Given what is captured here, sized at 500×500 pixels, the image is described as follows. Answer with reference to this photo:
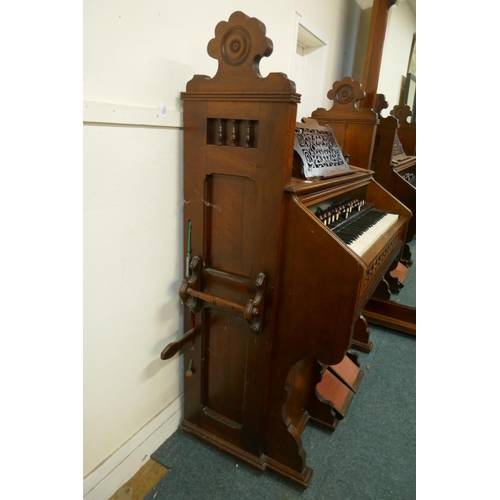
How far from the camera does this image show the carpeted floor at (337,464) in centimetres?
142

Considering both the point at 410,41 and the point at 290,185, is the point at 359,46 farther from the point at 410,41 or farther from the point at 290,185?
the point at 290,185

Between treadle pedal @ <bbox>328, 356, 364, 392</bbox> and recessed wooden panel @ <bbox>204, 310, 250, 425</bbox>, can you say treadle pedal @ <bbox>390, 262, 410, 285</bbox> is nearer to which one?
treadle pedal @ <bbox>328, 356, 364, 392</bbox>

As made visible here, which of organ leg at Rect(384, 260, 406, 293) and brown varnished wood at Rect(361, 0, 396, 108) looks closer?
brown varnished wood at Rect(361, 0, 396, 108)

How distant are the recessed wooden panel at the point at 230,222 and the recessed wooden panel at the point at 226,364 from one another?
24 cm

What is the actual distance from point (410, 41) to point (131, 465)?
289cm

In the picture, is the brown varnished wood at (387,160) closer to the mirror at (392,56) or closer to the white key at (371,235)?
the mirror at (392,56)

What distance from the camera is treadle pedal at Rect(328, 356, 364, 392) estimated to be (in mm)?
1961

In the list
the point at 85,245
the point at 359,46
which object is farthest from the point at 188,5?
the point at 359,46

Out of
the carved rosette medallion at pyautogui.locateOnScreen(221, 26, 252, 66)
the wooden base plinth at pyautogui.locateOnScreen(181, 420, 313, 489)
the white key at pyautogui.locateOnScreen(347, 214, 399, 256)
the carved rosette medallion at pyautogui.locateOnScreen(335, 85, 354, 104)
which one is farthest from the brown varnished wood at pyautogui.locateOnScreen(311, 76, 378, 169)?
the wooden base plinth at pyautogui.locateOnScreen(181, 420, 313, 489)

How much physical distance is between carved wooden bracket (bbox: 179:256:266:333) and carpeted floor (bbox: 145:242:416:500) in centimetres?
68

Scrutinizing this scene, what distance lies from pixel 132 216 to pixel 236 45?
2.17ft

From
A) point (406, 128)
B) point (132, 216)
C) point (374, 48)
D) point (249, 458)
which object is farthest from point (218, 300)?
point (406, 128)

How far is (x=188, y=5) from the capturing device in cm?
125

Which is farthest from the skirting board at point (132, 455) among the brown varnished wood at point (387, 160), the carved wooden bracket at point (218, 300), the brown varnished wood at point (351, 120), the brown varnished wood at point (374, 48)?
the brown varnished wood at point (374, 48)
